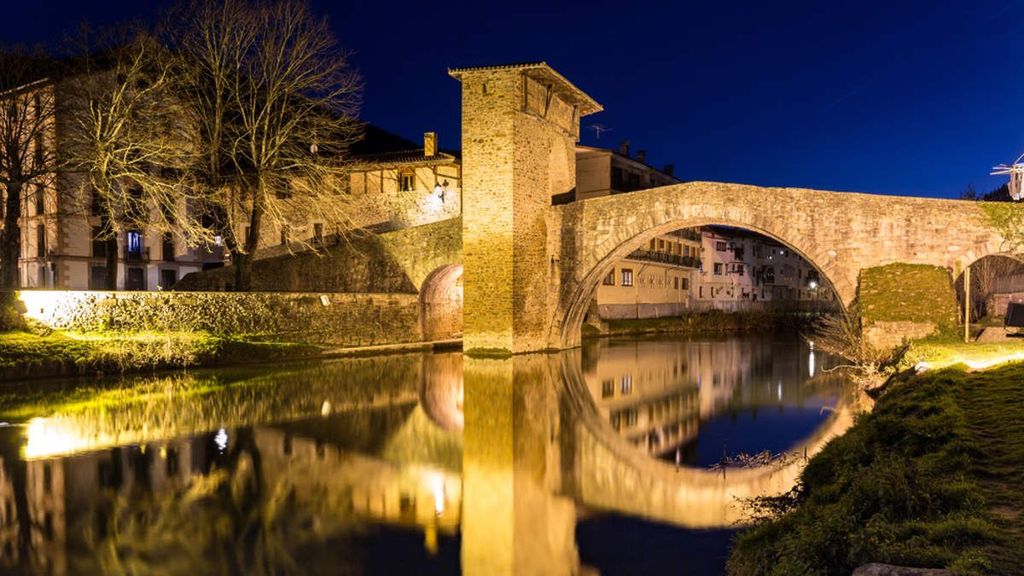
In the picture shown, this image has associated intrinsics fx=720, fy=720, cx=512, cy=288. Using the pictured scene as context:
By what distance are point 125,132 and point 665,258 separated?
88.1 feet

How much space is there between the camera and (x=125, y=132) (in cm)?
1897

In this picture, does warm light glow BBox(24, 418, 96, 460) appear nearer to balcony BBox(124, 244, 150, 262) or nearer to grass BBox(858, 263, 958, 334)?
grass BBox(858, 263, 958, 334)

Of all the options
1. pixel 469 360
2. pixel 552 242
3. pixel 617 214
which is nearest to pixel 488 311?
pixel 469 360

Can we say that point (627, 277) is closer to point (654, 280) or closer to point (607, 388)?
point (654, 280)

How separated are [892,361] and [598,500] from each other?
1058 cm

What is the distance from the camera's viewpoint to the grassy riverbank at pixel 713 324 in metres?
34.1

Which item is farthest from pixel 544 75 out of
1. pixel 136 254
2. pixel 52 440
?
pixel 136 254

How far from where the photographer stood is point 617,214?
2136 centimetres

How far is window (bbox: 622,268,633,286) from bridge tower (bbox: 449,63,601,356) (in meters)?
14.0

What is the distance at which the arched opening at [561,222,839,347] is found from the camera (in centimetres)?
3416

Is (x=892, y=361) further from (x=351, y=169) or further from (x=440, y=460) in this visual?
(x=351, y=169)

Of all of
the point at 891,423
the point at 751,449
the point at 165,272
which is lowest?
the point at 751,449

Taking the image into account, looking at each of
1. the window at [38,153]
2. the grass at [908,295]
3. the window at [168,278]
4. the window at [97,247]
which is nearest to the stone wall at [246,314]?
the window at [38,153]

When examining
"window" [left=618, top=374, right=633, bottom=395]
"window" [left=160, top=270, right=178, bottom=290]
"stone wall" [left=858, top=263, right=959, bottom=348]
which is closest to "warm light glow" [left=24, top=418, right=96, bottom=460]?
"window" [left=618, top=374, right=633, bottom=395]
